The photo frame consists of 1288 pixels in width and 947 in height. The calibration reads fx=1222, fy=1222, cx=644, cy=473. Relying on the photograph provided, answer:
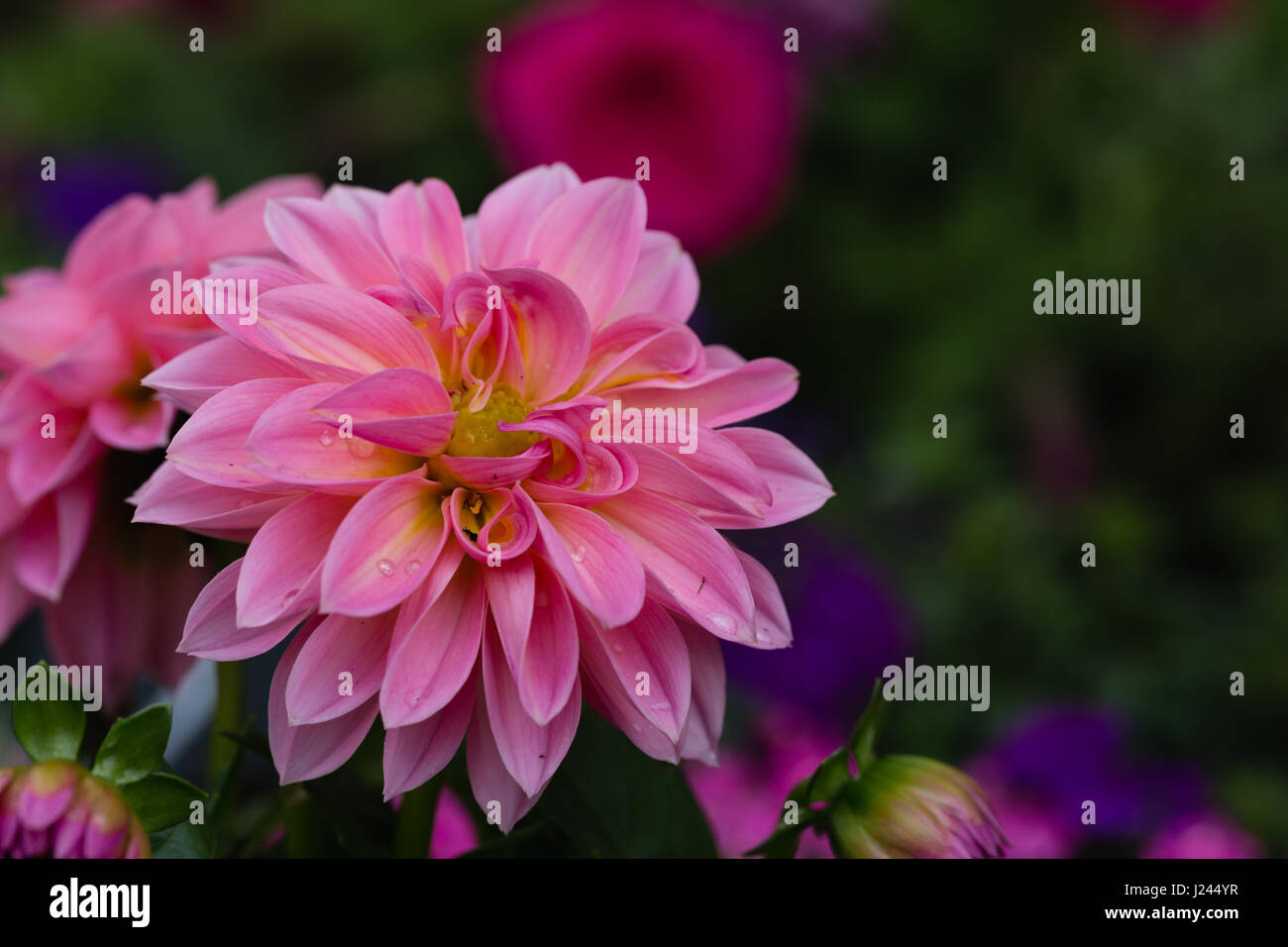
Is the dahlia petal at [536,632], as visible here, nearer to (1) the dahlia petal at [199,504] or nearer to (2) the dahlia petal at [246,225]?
(1) the dahlia petal at [199,504]

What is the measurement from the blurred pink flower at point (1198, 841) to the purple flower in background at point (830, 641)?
18cm

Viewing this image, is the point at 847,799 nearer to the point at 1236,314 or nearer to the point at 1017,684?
the point at 1017,684

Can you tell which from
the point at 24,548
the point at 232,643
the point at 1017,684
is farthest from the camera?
the point at 1017,684

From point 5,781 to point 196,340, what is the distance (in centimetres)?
14

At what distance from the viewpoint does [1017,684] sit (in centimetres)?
84

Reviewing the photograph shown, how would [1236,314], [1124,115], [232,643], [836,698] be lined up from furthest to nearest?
[1124,115], [1236,314], [836,698], [232,643]

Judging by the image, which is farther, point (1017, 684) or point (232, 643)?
point (1017, 684)

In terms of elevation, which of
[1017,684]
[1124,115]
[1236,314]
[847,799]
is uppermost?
[1124,115]

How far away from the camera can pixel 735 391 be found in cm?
36

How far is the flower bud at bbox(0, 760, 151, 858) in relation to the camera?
0.31 metres

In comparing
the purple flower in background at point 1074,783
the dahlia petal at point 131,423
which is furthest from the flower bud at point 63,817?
the purple flower in background at point 1074,783

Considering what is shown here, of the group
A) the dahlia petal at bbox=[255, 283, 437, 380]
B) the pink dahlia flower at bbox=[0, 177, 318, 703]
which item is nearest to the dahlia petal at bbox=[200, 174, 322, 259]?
the pink dahlia flower at bbox=[0, 177, 318, 703]

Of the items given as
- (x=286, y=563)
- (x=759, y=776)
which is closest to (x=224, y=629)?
(x=286, y=563)
